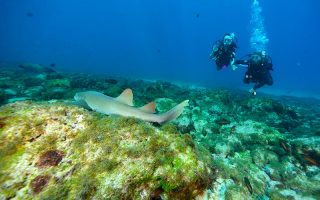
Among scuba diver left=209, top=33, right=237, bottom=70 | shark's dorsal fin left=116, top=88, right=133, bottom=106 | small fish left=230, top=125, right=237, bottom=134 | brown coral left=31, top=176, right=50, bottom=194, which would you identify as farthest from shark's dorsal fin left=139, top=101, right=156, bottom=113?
scuba diver left=209, top=33, right=237, bottom=70

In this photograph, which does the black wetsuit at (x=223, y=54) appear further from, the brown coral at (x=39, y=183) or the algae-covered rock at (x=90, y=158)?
the brown coral at (x=39, y=183)

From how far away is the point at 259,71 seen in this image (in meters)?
12.6

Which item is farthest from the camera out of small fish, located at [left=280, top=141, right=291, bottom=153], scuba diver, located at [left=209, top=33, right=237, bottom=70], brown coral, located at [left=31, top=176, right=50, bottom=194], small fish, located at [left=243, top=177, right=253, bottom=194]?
scuba diver, located at [left=209, top=33, right=237, bottom=70]

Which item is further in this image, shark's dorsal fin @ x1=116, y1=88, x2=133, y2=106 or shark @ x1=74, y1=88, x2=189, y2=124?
shark's dorsal fin @ x1=116, y1=88, x2=133, y2=106

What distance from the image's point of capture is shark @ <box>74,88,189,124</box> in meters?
3.80

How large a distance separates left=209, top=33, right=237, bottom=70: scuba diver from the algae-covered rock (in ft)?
35.7

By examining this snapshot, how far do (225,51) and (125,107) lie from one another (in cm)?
1067

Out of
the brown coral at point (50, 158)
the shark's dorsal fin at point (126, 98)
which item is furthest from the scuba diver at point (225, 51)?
the brown coral at point (50, 158)

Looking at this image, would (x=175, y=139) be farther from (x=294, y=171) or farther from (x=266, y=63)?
(x=266, y=63)

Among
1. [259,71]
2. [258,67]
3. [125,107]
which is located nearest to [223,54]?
[258,67]

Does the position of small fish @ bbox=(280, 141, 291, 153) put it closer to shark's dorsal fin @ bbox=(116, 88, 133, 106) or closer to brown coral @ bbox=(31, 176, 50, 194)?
shark's dorsal fin @ bbox=(116, 88, 133, 106)

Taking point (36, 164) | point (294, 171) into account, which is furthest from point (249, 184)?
point (36, 164)

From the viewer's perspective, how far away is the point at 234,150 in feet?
20.9

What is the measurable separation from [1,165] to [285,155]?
6.36m
